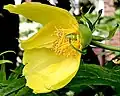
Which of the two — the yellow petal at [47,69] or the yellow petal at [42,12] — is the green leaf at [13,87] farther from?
the yellow petal at [42,12]

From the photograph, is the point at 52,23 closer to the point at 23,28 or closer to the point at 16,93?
the point at 16,93

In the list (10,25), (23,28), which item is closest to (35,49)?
(10,25)

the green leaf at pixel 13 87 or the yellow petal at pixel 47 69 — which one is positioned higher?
the yellow petal at pixel 47 69

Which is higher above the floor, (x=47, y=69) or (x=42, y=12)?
(x=42, y=12)

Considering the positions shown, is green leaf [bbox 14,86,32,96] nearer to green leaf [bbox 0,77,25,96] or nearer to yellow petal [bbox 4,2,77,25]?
green leaf [bbox 0,77,25,96]

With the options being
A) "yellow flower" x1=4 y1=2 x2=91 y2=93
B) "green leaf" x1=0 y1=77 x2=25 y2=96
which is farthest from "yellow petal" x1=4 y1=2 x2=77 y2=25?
"green leaf" x1=0 y1=77 x2=25 y2=96

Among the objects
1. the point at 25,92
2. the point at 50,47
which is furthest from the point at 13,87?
the point at 50,47

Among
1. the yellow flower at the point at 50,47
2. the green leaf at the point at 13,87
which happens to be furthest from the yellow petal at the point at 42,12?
the green leaf at the point at 13,87

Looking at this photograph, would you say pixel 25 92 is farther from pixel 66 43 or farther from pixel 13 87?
pixel 66 43
